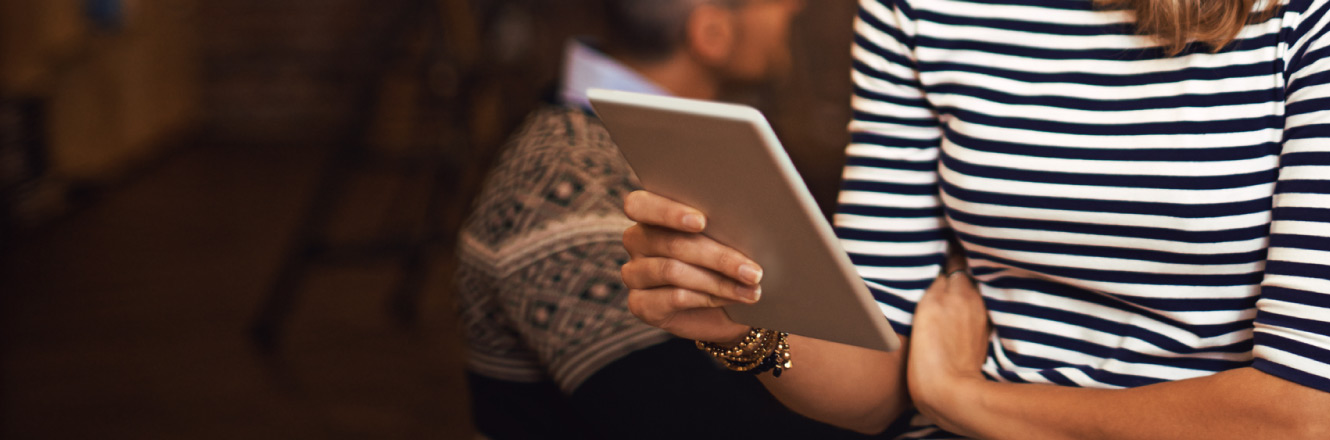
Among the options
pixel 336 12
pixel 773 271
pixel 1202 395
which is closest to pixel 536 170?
pixel 773 271

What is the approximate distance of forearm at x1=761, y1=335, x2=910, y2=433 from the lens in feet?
2.66

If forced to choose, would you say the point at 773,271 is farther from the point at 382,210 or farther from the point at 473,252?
the point at 382,210

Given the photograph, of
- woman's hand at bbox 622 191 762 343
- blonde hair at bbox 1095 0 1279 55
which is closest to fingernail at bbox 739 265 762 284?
woman's hand at bbox 622 191 762 343

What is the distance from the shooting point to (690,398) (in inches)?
39.3

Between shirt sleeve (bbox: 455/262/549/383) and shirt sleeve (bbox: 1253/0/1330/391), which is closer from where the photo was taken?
shirt sleeve (bbox: 1253/0/1330/391)

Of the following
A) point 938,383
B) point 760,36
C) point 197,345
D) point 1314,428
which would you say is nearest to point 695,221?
point 938,383

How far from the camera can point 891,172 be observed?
0.85 metres

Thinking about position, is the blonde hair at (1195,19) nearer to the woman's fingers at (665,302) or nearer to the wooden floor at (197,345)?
the woman's fingers at (665,302)

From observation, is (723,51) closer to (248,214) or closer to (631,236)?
(631,236)

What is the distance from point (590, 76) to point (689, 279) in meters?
0.97

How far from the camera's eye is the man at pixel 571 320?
1.00 metres

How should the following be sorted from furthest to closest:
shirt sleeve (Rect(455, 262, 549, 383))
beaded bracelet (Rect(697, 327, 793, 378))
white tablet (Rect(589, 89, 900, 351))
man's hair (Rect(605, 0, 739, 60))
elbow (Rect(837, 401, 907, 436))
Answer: man's hair (Rect(605, 0, 739, 60)) → shirt sleeve (Rect(455, 262, 549, 383)) → elbow (Rect(837, 401, 907, 436)) → beaded bracelet (Rect(697, 327, 793, 378)) → white tablet (Rect(589, 89, 900, 351))

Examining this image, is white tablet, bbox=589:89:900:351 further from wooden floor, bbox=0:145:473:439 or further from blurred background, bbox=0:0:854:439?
wooden floor, bbox=0:145:473:439

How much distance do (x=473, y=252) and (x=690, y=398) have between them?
382 millimetres
